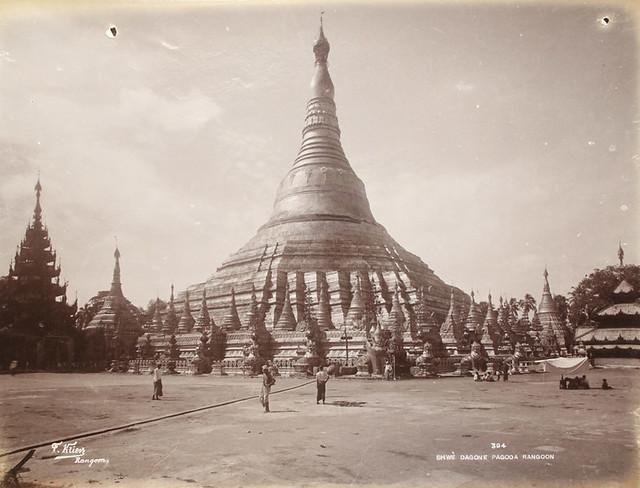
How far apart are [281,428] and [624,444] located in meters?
6.82

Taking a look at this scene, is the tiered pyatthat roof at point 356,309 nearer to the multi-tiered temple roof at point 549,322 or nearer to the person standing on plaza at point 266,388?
the multi-tiered temple roof at point 549,322

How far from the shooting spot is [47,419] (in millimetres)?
12844

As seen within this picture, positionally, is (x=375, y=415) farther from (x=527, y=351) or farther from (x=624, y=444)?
(x=527, y=351)

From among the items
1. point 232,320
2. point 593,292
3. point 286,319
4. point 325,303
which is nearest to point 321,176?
point 325,303

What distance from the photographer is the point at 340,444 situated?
381 inches

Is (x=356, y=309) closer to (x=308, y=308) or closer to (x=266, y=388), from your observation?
(x=308, y=308)

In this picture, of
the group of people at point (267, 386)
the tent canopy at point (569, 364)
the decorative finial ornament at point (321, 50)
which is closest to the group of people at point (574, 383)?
the tent canopy at point (569, 364)

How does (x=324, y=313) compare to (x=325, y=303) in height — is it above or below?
below

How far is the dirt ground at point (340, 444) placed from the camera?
26.7 feet

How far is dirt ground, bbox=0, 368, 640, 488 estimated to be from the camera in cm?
812

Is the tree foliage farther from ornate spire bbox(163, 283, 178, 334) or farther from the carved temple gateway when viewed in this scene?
ornate spire bbox(163, 283, 178, 334)

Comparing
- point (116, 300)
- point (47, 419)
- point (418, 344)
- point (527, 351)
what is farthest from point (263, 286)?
point (47, 419)

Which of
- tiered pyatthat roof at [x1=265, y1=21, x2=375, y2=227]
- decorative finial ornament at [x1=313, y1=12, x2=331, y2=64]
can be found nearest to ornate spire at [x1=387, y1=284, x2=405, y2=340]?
tiered pyatthat roof at [x1=265, y1=21, x2=375, y2=227]

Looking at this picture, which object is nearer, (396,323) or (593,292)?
(396,323)
